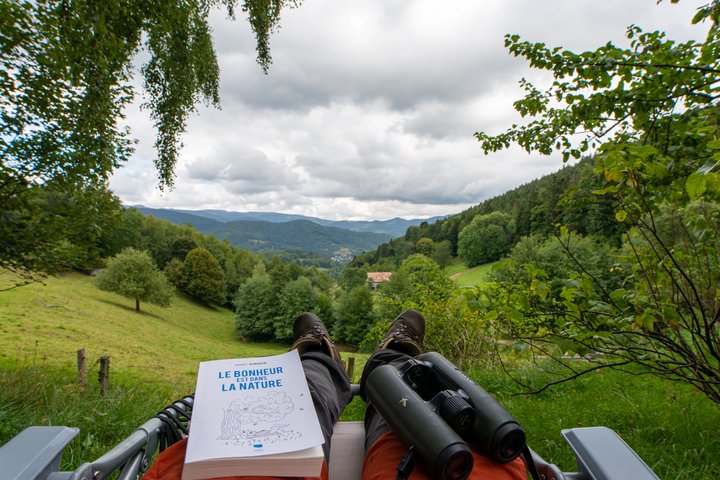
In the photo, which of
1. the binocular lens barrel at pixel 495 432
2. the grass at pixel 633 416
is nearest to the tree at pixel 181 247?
the grass at pixel 633 416

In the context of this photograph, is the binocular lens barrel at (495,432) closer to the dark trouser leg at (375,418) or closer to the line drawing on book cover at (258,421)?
the dark trouser leg at (375,418)

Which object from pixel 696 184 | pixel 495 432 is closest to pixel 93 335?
pixel 495 432

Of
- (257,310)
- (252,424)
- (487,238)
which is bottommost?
(257,310)

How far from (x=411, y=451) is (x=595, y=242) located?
25.0 m

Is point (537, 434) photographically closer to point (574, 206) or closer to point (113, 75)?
point (574, 206)

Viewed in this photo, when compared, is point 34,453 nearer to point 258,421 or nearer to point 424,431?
point 258,421

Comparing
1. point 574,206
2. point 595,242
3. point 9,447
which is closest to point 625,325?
point 574,206

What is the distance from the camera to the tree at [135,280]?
1158 inches

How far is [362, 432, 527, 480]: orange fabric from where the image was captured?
83cm

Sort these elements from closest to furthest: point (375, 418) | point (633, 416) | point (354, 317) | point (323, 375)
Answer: point (375, 418) → point (323, 375) → point (633, 416) → point (354, 317)

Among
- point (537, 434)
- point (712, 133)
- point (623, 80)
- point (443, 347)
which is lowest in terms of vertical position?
point (443, 347)

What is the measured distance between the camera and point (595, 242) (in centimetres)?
2166

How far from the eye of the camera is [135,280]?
29.8 meters

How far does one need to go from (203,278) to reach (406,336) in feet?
142
